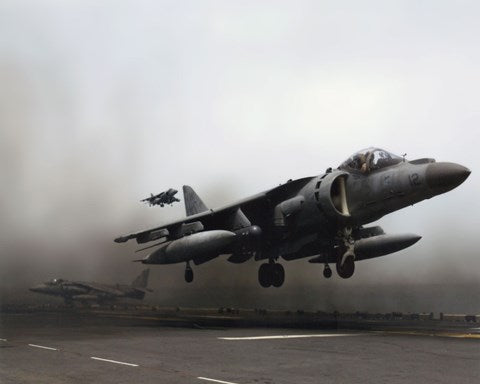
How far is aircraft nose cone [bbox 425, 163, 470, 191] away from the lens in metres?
18.4

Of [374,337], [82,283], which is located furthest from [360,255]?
[82,283]

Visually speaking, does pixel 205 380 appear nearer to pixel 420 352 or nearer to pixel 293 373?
pixel 293 373

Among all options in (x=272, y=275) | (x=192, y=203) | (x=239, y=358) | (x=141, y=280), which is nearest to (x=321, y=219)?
(x=272, y=275)

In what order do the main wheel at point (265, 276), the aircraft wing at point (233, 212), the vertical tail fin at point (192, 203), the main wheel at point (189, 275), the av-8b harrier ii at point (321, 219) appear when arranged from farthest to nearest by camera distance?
Answer: the vertical tail fin at point (192, 203), the main wheel at point (265, 276), the main wheel at point (189, 275), the aircraft wing at point (233, 212), the av-8b harrier ii at point (321, 219)

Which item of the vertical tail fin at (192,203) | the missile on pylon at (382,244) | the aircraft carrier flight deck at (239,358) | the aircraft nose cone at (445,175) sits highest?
the vertical tail fin at (192,203)

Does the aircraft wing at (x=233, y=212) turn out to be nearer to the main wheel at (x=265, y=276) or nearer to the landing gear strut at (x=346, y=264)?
the main wheel at (x=265, y=276)

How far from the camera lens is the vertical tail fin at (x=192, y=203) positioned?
33.9 m

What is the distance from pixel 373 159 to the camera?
2111 cm

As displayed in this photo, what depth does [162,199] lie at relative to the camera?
36.4 meters

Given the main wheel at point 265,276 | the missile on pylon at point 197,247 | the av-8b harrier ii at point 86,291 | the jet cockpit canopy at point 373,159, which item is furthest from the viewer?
the av-8b harrier ii at point 86,291

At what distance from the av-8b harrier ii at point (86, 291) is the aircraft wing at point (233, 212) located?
113 ft

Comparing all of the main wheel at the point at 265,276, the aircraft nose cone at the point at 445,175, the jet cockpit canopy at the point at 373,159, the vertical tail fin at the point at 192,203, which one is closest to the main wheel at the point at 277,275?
the main wheel at the point at 265,276

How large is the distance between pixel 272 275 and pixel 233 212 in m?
4.63

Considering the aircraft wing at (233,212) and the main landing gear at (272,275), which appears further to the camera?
the main landing gear at (272,275)
